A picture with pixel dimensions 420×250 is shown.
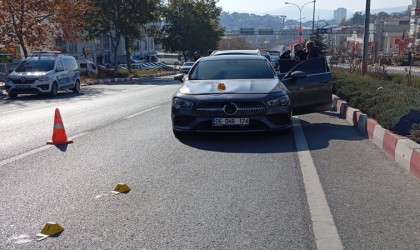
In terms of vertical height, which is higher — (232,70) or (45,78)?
(232,70)

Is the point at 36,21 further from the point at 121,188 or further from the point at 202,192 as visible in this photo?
the point at 202,192

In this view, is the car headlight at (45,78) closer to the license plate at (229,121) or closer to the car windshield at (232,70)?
the car windshield at (232,70)

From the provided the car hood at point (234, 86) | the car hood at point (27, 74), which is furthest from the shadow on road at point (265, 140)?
the car hood at point (27, 74)

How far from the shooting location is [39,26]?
30.2 meters

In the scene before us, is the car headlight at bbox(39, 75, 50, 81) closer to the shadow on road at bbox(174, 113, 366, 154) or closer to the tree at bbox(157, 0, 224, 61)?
the shadow on road at bbox(174, 113, 366, 154)

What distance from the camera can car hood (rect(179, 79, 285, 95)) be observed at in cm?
873

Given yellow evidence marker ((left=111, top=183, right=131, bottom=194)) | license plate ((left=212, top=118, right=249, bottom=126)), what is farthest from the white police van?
yellow evidence marker ((left=111, top=183, right=131, bottom=194))

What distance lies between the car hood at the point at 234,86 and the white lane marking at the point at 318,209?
5.02ft

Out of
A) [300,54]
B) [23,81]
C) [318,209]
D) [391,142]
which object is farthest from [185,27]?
[318,209]

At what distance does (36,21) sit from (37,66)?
30.0 feet

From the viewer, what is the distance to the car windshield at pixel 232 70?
980 centimetres

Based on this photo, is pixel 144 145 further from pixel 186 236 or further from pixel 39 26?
pixel 39 26

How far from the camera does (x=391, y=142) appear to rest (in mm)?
7465

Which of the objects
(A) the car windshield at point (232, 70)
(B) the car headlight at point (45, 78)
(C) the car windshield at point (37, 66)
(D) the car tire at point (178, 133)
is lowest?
(B) the car headlight at point (45, 78)
